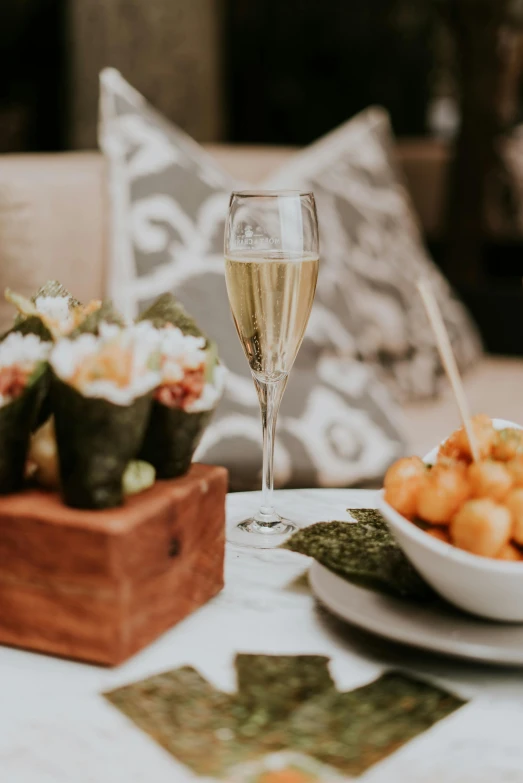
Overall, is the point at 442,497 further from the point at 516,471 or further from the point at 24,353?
the point at 24,353

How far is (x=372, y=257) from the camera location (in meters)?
2.17

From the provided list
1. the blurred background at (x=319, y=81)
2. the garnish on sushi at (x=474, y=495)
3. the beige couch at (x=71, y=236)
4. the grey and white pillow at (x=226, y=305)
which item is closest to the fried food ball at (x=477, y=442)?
the garnish on sushi at (x=474, y=495)

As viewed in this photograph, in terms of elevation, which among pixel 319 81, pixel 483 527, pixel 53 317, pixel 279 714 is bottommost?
pixel 279 714

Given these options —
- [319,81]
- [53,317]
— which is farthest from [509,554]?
[319,81]

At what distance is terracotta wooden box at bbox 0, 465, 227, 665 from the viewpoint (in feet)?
2.05

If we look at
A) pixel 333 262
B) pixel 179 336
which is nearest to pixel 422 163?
pixel 333 262

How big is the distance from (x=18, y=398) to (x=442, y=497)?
28 cm

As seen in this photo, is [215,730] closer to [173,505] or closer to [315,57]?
[173,505]

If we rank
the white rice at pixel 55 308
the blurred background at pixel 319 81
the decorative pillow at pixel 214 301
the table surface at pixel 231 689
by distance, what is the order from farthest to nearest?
the blurred background at pixel 319 81 → the decorative pillow at pixel 214 301 → the white rice at pixel 55 308 → the table surface at pixel 231 689

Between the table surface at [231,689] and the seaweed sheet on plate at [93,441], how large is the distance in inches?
4.4

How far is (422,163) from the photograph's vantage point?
3.81 metres

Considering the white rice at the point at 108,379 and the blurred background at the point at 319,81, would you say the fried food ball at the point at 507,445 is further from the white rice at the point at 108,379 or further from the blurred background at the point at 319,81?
the blurred background at the point at 319,81

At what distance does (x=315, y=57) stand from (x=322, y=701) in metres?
3.94

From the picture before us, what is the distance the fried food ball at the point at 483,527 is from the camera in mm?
634
